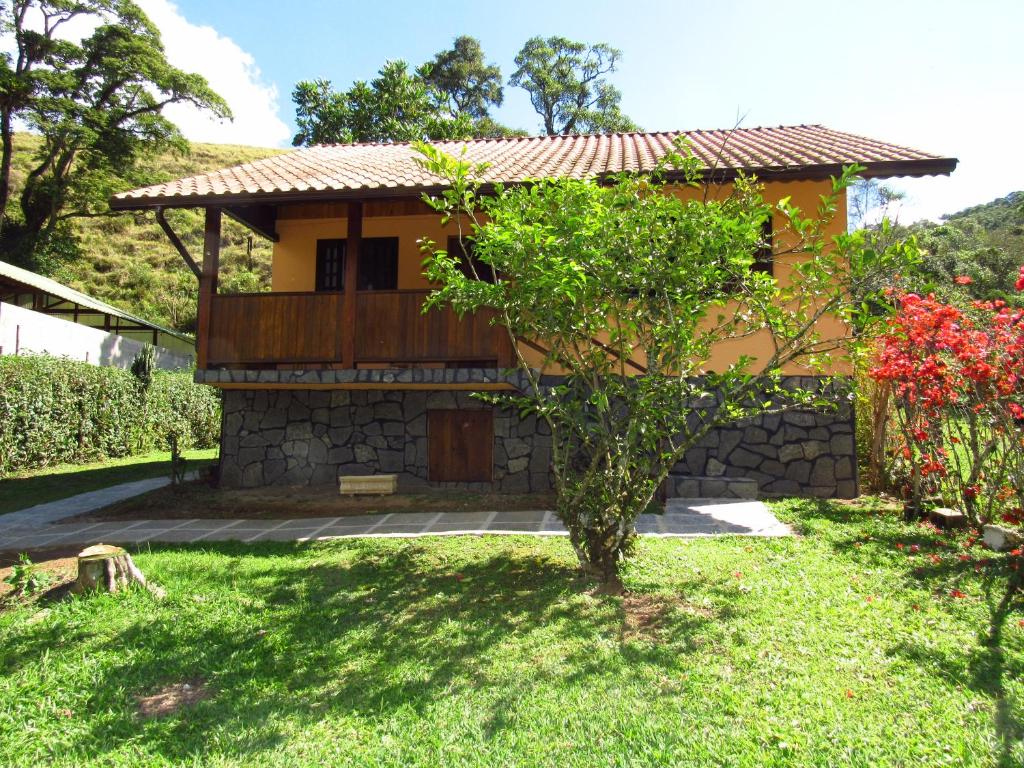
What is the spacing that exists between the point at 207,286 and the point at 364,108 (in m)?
14.8

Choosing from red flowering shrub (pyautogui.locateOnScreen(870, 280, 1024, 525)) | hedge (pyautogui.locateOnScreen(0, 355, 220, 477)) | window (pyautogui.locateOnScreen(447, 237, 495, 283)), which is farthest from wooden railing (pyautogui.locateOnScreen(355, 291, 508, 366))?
hedge (pyautogui.locateOnScreen(0, 355, 220, 477))

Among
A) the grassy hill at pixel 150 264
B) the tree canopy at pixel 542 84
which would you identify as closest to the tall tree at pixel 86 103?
the grassy hill at pixel 150 264

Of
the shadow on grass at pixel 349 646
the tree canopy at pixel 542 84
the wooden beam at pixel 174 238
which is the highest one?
the tree canopy at pixel 542 84

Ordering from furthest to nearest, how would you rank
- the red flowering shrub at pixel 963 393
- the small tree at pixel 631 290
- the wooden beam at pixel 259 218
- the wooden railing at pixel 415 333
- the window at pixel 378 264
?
the window at pixel 378 264 < the wooden beam at pixel 259 218 < the wooden railing at pixel 415 333 < the red flowering shrub at pixel 963 393 < the small tree at pixel 631 290

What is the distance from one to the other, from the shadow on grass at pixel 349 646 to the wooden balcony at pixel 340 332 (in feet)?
11.9

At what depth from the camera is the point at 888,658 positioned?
138 inches

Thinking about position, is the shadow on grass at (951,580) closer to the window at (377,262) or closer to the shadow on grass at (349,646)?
the shadow on grass at (349,646)

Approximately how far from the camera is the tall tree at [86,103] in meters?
24.5

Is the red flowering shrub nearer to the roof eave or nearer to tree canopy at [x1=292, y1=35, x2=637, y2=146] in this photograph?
the roof eave

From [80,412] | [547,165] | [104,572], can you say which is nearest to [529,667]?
[104,572]

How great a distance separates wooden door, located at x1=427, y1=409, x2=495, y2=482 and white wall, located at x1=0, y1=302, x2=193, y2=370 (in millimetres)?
9036

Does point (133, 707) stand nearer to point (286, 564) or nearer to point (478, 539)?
point (286, 564)

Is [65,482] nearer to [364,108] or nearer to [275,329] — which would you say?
[275,329]

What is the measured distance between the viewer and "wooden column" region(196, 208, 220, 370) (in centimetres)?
873
